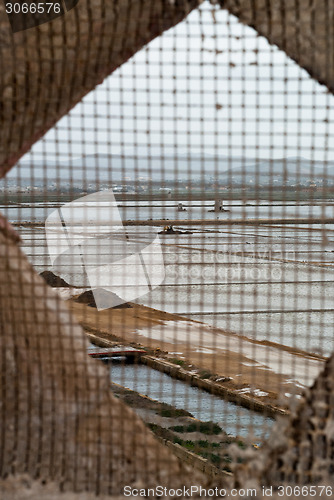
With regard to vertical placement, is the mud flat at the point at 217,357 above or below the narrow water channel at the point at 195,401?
above

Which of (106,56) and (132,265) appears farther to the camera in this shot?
(132,265)

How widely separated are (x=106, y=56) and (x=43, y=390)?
126 centimetres

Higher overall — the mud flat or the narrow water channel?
the mud flat

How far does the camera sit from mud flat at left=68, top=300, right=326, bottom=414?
5.60 metres

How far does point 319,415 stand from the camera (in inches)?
100

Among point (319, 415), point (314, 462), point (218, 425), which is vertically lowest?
point (218, 425)

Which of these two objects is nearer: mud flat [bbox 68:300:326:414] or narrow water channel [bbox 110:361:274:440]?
narrow water channel [bbox 110:361:274:440]

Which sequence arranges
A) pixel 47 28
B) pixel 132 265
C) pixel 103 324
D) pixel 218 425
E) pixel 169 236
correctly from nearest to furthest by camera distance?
1. pixel 47 28
2. pixel 218 425
3. pixel 103 324
4. pixel 132 265
5. pixel 169 236

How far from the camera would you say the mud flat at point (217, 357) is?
560 centimetres

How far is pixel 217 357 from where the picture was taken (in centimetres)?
698

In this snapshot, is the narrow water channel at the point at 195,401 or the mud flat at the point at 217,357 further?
the mud flat at the point at 217,357

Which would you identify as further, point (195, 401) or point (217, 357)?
point (217, 357)

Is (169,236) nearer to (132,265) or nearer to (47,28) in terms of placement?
(132,265)

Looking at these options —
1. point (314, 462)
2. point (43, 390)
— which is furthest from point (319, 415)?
point (43, 390)
